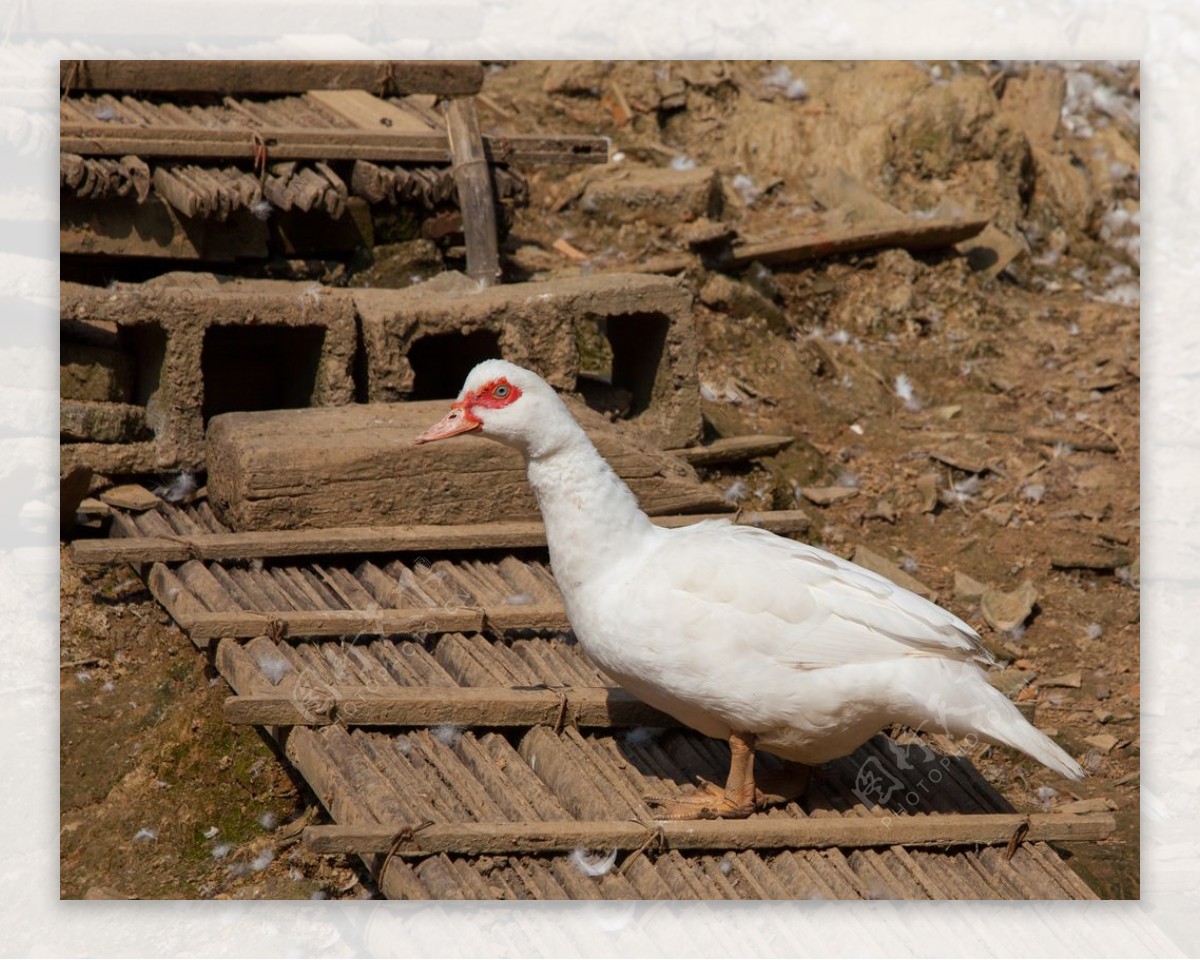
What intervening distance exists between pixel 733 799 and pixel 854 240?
613 centimetres

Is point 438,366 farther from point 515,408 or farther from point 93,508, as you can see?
point 515,408

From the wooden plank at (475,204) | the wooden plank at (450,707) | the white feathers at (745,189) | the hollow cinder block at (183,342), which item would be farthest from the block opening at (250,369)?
the white feathers at (745,189)

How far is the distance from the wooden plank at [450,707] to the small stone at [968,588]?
297 centimetres

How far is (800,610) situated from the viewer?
15.6ft

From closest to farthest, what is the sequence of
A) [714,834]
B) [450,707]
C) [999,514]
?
[714,834]
[450,707]
[999,514]

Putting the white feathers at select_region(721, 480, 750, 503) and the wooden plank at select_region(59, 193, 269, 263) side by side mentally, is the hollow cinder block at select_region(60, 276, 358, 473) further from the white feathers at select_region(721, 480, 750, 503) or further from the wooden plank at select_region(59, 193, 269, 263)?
the white feathers at select_region(721, 480, 750, 503)

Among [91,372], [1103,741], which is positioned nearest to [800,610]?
[1103,741]

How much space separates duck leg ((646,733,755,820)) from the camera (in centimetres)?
494

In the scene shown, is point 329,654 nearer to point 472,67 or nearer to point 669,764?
point 669,764

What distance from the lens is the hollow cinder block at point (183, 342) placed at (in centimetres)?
701

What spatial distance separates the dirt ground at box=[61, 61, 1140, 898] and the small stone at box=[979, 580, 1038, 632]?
0.02m

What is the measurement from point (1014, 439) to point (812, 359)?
53.7 inches

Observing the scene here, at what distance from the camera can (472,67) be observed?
A: 30.7 ft

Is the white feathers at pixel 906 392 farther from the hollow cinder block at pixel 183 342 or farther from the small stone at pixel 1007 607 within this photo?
the hollow cinder block at pixel 183 342
